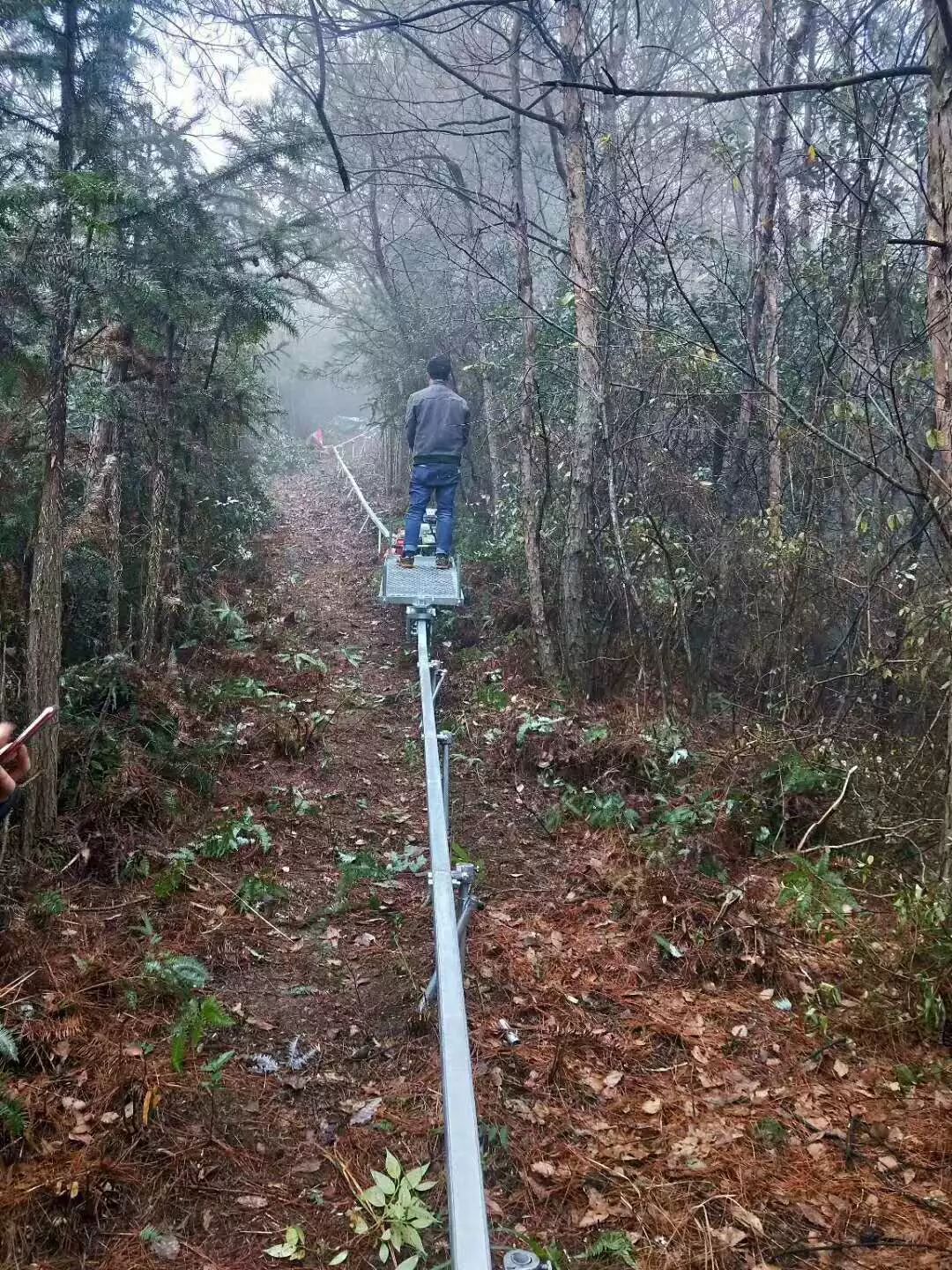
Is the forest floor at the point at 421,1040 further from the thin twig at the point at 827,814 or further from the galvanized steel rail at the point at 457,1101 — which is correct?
the galvanized steel rail at the point at 457,1101

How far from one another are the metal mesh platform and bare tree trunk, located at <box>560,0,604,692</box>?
52.9 inches

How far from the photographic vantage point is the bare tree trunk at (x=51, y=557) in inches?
200

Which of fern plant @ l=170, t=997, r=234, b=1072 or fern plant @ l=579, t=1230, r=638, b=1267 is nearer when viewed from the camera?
fern plant @ l=579, t=1230, r=638, b=1267

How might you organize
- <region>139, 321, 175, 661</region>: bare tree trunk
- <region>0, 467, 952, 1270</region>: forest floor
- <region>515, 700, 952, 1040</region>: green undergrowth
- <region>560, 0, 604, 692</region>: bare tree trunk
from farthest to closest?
1. <region>560, 0, 604, 692</region>: bare tree trunk
2. <region>139, 321, 175, 661</region>: bare tree trunk
3. <region>515, 700, 952, 1040</region>: green undergrowth
4. <region>0, 467, 952, 1270</region>: forest floor

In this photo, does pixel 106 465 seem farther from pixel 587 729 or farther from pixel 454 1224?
pixel 454 1224

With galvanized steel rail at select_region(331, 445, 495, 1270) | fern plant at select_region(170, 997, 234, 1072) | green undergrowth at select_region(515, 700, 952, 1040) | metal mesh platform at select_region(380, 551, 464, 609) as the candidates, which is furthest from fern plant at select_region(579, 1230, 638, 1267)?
metal mesh platform at select_region(380, 551, 464, 609)

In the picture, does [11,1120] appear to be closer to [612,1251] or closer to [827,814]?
[612,1251]

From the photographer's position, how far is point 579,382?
8.28m

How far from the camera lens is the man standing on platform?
1054cm

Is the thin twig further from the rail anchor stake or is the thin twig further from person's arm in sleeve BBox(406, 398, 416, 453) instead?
person's arm in sleeve BBox(406, 398, 416, 453)

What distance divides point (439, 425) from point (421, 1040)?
26.0 feet

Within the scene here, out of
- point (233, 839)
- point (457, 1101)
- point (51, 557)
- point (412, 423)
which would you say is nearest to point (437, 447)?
point (412, 423)

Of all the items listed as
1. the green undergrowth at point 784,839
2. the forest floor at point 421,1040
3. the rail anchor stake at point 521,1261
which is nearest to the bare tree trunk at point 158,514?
the forest floor at point 421,1040

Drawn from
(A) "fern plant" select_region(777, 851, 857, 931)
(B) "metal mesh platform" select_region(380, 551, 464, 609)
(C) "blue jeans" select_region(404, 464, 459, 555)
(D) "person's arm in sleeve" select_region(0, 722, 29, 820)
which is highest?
(C) "blue jeans" select_region(404, 464, 459, 555)
